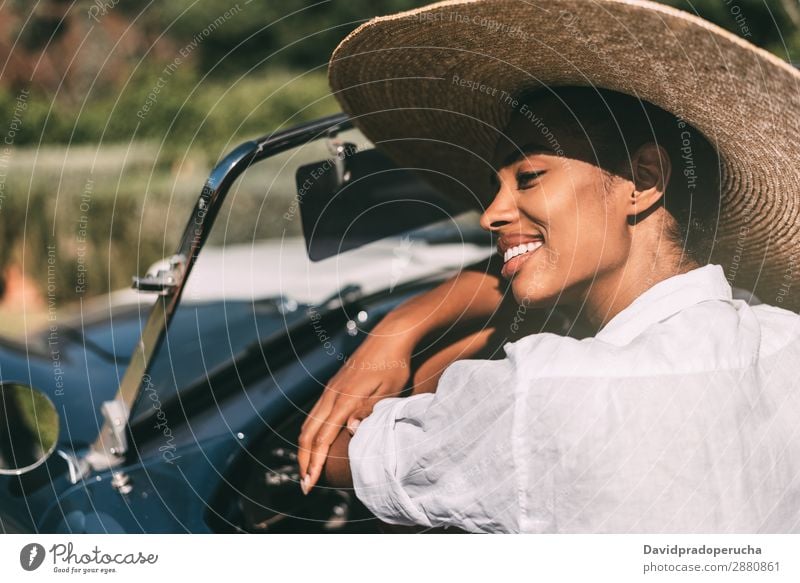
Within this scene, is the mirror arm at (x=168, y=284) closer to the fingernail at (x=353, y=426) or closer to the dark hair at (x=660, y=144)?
the fingernail at (x=353, y=426)

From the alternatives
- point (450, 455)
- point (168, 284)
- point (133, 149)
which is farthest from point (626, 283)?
point (133, 149)

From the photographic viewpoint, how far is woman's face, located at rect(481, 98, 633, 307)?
46.9 inches

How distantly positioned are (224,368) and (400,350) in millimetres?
340

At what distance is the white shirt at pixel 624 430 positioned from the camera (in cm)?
105

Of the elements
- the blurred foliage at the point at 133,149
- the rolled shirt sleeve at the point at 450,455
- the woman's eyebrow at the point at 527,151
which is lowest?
the rolled shirt sleeve at the point at 450,455

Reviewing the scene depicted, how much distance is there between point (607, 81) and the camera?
1171mm

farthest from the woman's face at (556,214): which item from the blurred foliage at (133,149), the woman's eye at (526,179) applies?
the blurred foliage at (133,149)

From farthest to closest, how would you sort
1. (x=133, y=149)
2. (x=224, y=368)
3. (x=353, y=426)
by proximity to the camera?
(x=133, y=149)
(x=224, y=368)
(x=353, y=426)

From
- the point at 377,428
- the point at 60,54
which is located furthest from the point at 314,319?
the point at 60,54

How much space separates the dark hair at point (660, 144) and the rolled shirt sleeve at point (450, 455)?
0.33 m

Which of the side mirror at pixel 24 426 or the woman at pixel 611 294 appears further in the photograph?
the side mirror at pixel 24 426

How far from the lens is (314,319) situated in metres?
1.66

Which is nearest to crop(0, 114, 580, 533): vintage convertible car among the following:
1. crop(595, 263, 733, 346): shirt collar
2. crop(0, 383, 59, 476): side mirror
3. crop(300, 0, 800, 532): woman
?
crop(0, 383, 59, 476): side mirror

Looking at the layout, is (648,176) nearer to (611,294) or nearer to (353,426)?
(611,294)
